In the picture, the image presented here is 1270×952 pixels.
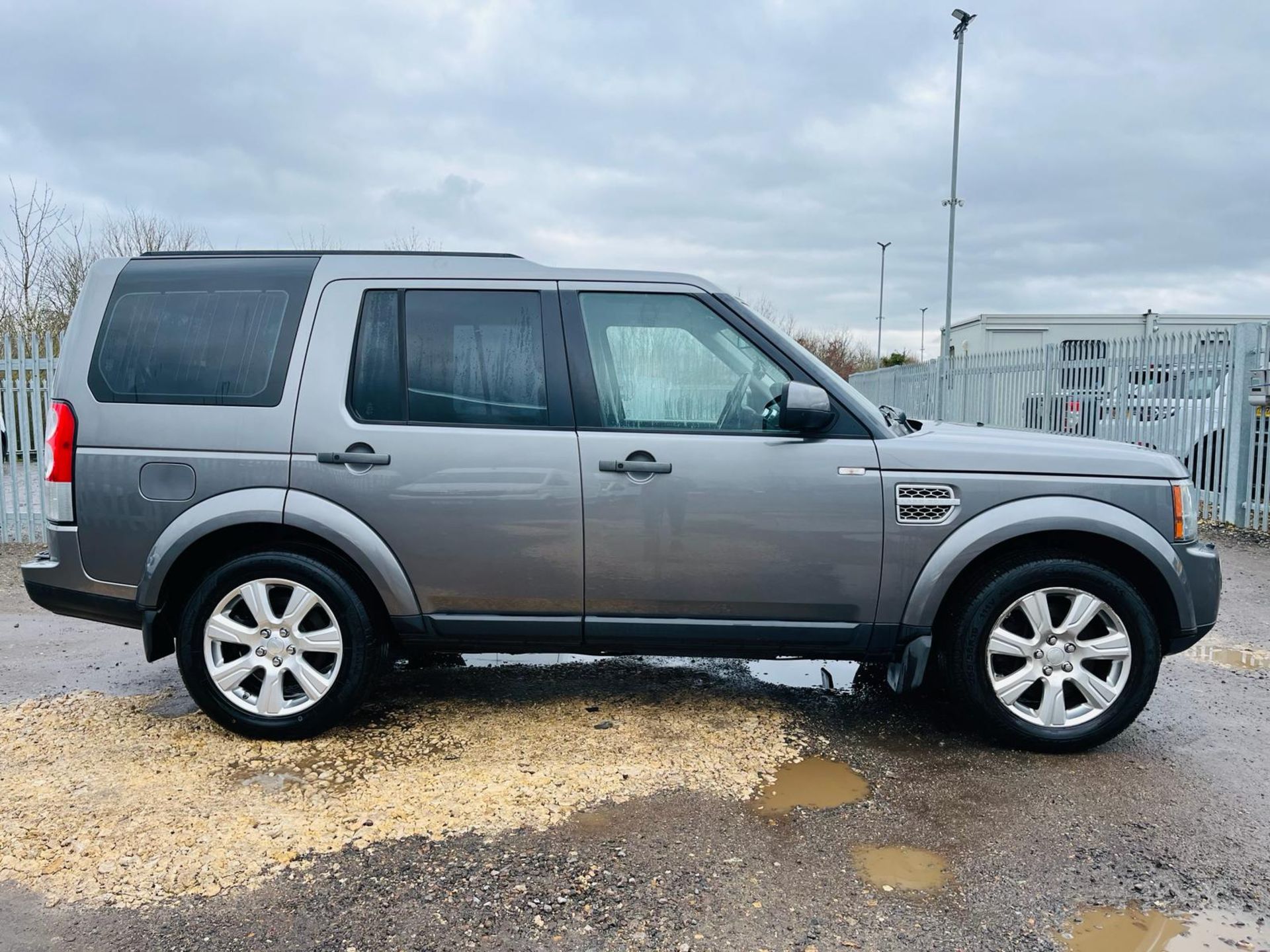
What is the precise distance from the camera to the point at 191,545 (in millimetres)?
3686

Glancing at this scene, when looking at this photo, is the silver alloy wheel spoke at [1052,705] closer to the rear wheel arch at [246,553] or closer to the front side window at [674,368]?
the front side window at [674,368]

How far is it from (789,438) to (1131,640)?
163cm

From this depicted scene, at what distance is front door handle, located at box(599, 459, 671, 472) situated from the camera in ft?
11.7

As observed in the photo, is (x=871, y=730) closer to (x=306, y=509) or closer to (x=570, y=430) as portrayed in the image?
(x=570, y=430)

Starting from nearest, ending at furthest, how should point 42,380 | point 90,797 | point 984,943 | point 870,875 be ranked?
point 984,943 < point 870,875 < point 90,797 < point 42,380

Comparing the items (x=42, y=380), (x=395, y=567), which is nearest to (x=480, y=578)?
(x=395, y=567)

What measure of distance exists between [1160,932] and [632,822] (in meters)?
1.62

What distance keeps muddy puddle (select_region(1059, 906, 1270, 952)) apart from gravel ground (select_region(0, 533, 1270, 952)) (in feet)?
0.10

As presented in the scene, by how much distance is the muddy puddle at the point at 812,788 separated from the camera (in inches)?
129

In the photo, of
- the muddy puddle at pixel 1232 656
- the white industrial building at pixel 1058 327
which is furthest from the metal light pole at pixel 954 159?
the muddy puddle at pixel 1232 656

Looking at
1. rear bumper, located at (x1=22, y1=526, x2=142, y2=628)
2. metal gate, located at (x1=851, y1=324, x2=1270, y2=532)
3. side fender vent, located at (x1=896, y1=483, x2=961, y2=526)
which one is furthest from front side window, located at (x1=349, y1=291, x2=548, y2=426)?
metal gate, located at (x1=851, y1=324, x2=1270, y2=532)

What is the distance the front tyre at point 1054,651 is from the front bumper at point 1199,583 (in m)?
0.17

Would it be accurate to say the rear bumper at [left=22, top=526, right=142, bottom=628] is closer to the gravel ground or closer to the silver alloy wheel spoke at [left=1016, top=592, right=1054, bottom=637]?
the gravel ground

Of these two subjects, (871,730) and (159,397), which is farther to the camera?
(871,730)
